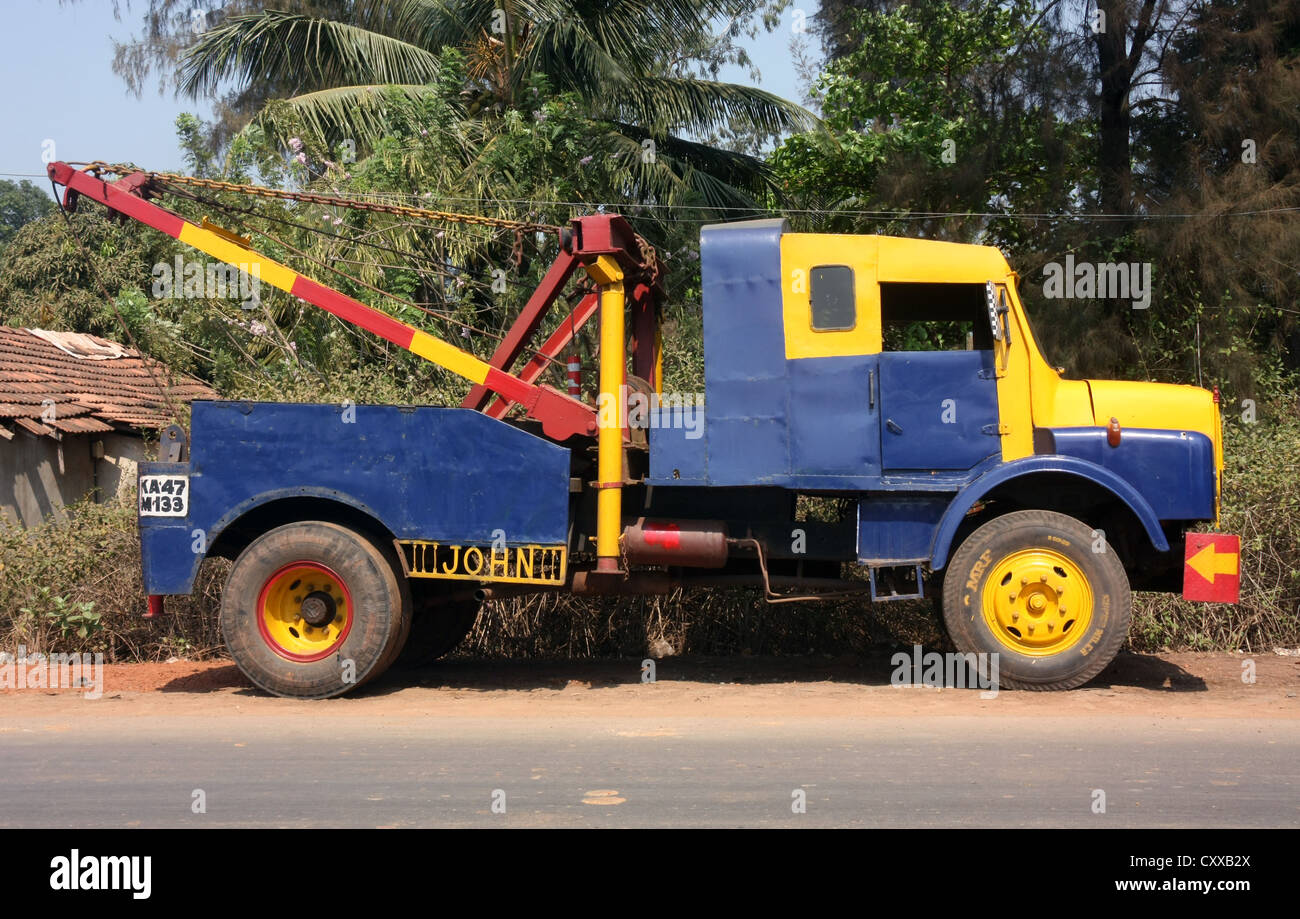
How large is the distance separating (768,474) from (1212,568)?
9.60ft

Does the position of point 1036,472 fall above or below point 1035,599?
above

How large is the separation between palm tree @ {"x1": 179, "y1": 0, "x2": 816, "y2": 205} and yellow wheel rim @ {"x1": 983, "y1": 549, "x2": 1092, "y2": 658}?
11137mm

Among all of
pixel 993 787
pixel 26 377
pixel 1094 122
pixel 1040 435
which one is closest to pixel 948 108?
pixel 1094 122

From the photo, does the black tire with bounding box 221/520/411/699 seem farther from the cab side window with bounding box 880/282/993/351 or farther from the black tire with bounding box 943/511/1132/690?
the cab side window with bounding box 880/282/993/351

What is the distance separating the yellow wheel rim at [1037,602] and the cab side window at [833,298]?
193 centimetres

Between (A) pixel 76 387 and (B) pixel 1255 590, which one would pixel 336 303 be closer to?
(B) pixel 1255 590

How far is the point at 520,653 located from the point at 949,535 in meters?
4.11

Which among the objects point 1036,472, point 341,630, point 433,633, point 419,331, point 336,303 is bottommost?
point 433,633

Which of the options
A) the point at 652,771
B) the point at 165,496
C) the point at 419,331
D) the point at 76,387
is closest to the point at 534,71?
the point at 76,387

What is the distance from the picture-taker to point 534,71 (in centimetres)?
1709

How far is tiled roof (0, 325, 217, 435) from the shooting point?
14.7 meters

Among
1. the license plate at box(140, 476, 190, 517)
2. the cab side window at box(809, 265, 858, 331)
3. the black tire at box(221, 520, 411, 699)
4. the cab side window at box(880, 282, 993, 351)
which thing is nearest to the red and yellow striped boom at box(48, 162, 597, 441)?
the black tire at box(221, 520, 411, 699)
